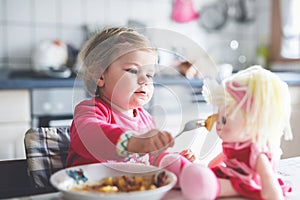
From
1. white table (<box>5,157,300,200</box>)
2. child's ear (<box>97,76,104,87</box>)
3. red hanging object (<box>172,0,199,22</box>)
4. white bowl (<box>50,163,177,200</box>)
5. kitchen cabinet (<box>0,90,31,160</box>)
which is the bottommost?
kitchen cabinet (<box>0,90,31,160</box>)

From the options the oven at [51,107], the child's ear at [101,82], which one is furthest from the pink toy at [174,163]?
the oven at [51,107]

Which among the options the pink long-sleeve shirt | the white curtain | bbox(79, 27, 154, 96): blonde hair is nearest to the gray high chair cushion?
the pink long-sleeve shirt

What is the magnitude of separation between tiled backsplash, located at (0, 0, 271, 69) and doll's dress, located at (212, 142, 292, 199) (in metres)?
1.81

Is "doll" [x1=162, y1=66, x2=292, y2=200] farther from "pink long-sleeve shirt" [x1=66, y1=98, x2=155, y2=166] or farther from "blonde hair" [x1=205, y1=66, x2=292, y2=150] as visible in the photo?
"pink long-sleeve shirt" [x1=66, y1=98, x2=155, y2=166]

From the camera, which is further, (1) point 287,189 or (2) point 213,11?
(2) point 213,11

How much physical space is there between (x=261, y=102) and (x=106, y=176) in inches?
10.7

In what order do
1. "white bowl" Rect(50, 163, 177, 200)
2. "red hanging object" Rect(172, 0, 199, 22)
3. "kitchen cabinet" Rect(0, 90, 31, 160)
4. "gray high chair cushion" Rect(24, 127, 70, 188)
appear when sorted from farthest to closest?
1. "red hanging object" Rect(172, 0, 199, 22)
2. "kitchen cabinet" Rect(0, 90, 31, 160)
3. "gray high chair cushion" Rect(24, 127, 70, 188)
4. "white bowl" Rect(50, 163, 177, 200)

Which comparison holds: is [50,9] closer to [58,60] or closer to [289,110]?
[58,60]

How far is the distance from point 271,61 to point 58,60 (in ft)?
5.28

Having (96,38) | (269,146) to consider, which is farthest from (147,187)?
(96,38)

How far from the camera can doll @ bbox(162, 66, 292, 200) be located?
556 mm

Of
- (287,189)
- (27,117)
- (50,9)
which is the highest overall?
(50,9)

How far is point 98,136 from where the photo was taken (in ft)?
1.93

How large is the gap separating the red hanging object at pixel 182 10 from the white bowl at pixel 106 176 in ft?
6.95
